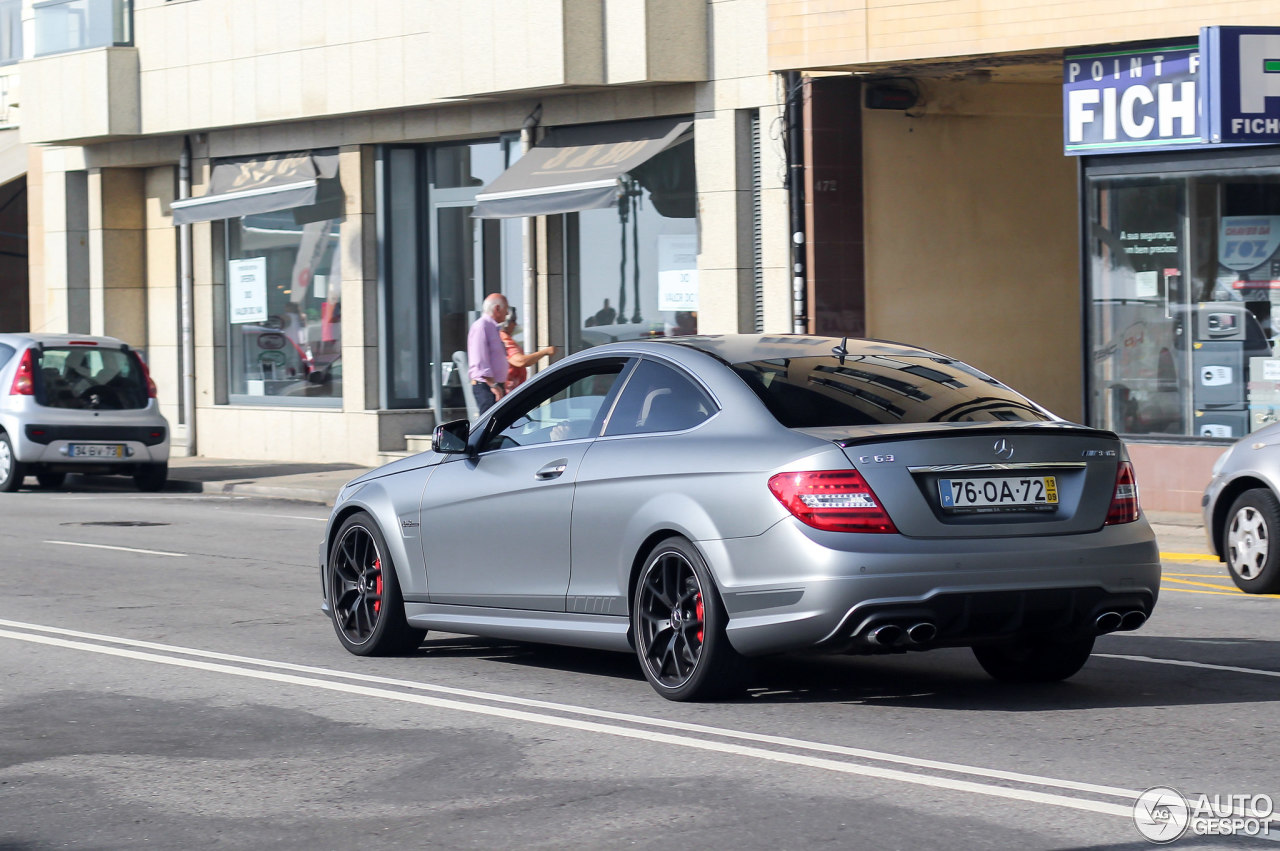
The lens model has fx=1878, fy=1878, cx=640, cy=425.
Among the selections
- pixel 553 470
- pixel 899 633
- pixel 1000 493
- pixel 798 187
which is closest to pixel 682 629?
pixel 899 633

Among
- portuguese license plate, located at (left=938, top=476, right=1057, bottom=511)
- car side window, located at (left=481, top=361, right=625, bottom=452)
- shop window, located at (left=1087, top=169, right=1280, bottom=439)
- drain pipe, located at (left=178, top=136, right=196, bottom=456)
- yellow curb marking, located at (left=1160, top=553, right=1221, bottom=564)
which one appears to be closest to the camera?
portuguese license plate, located at (left=938, top=476, right=1057, bottom=511)

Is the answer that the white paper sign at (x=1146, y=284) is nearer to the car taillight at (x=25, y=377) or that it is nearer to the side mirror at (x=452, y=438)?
the side mirror at (x=452, y=438)

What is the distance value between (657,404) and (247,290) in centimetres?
1969

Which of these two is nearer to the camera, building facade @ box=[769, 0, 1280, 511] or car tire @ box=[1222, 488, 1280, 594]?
car tire @ box=[1222, 488, 1280, 594]

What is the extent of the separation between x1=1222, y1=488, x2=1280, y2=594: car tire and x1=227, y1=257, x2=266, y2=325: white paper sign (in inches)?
679

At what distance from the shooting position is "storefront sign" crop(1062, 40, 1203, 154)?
627 inches

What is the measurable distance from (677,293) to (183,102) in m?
9.15

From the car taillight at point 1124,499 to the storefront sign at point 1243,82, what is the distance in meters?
8.85

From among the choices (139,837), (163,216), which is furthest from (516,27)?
(139,837)

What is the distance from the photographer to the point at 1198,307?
54.8ft

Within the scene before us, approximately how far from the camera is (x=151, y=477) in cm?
2173

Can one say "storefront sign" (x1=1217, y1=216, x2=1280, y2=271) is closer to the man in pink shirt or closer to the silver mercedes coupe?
the man in pink shirt

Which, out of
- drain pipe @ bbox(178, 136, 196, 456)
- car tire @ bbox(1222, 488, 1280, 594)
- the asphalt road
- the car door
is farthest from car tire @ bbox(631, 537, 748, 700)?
drain pipe @ bbox(178, 136, 196, 456)

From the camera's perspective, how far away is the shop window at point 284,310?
2495 centimetres
